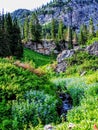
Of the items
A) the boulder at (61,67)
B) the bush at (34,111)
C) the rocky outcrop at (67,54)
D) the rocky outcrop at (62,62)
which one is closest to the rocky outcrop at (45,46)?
the rocky outcrop at (62,62)

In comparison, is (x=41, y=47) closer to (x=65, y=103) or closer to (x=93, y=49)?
(x=93, y=49)

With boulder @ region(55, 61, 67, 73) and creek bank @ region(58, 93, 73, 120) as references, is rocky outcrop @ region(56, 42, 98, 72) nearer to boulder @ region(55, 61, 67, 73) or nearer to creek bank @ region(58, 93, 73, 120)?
boulder @ region(55, 61, 67, 73)

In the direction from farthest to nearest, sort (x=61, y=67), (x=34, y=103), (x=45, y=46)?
1. (x=45, y=46)
2. (x=61, y=67)
3. (x=34, y=103)

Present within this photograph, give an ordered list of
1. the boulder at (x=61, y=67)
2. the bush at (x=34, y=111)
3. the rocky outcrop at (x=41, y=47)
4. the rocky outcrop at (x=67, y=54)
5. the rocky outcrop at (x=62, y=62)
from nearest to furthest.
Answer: the bush at (x=34, y=111)
the boulder at (x=61, y=67)
the rocky outcrop at (x=62, y=62)
the rocky outcrop at (x=67, y=54)
the rocky outcrop at (x=41, y=47)

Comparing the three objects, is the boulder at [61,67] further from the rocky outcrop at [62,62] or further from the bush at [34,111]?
the bush at [34,111]

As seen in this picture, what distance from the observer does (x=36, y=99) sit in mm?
17984

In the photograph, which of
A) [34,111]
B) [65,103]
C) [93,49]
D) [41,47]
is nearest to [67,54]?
[93,49]

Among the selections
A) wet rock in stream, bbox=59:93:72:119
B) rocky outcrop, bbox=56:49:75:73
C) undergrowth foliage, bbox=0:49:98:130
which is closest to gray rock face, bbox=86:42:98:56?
rocky outcrop, bbox=56:49:75:73

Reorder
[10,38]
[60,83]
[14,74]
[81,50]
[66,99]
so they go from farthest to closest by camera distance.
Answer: [10,38], [81,50], [60,83], [66,99], [14,74]

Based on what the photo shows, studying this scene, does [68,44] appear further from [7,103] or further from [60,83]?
[7,103]

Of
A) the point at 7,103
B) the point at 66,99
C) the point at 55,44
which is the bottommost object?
the point at 55,44

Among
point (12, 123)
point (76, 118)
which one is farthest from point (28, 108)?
point (76, 118)

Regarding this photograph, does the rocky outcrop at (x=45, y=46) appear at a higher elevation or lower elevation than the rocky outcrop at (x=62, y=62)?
lower

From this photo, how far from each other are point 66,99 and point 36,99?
4823 mm
